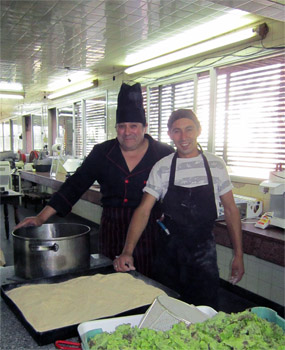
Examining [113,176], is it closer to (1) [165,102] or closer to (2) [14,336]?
(2) [14,336]

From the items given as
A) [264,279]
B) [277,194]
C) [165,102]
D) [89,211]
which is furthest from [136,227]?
[89,211]

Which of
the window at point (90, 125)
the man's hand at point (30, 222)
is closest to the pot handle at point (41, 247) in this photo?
the man's hand at point (30, 222)

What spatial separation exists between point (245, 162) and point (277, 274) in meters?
1.26

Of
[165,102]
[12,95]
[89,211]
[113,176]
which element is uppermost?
[12,95]

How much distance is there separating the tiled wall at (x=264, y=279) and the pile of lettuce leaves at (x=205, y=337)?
2562 millimetres

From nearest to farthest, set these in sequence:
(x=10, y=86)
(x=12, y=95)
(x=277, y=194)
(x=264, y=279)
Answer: (x=277, y=194) < (x=264, y=279) < (x=10, y=86) < (x=12, y=95)

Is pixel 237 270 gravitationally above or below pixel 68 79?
below

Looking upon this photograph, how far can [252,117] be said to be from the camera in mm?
3625

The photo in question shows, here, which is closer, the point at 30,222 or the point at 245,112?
the point at 30,222

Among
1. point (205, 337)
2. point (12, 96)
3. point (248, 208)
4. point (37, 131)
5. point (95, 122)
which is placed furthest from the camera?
point (37, 131)

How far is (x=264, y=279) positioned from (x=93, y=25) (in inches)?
131

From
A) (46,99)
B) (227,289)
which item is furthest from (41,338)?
(46,99)

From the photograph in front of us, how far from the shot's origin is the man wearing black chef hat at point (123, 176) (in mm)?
2008

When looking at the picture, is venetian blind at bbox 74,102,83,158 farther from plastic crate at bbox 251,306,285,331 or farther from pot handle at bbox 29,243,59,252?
plastic crate at bbox 251,306,285,331
